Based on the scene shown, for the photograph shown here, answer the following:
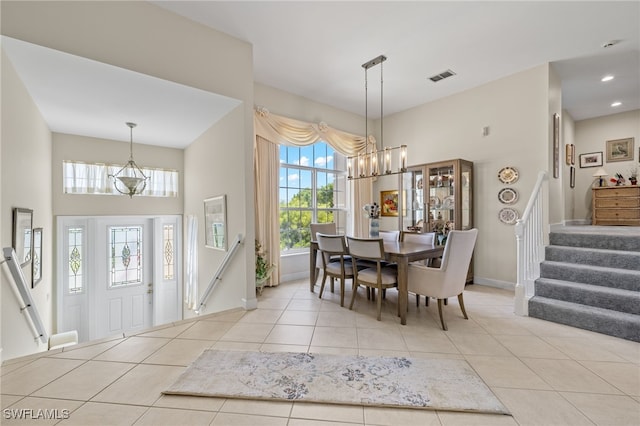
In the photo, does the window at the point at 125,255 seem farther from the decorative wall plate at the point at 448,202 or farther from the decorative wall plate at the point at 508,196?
the decorative wall plate at the point at 508,196

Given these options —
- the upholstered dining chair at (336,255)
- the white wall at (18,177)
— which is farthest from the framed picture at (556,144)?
the white wall at (18,177)

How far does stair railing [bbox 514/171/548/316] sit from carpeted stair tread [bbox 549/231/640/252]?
28 cm

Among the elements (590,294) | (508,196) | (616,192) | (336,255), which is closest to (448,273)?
(336,255)

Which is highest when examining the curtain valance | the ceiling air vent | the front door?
the ceiling air vent

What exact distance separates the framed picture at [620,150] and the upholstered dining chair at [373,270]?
581cm

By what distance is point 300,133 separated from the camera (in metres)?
4.73

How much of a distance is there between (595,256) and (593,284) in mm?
371

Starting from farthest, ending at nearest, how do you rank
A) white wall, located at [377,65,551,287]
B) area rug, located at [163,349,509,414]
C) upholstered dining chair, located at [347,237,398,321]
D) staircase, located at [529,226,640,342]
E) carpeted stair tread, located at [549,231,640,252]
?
white wall, located at [377,65,551,287] → carpeted stair tread, located at [549,231,640,252] → upholstered dining chair, located at [347,237,398,321] → staircase, located at [529,226,640,342] → area rug, located at [163,349,509,414]

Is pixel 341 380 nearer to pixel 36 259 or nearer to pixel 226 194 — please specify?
pixel 226 194

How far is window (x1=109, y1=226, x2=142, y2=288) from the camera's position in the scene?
505cm

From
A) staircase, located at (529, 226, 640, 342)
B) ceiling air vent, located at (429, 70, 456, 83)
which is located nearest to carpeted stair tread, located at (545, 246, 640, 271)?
staircase, located at (529, 226, 640, 342)

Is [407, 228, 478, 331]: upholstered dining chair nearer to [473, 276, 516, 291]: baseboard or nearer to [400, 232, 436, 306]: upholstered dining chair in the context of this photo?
[400, 232, 436, 306]: upholstered dining chair

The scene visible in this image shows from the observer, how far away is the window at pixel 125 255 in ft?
16.6

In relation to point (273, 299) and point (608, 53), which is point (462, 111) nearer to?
point (608, 53)
